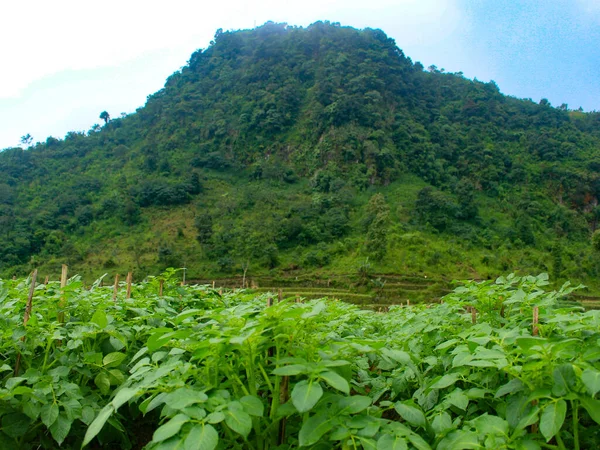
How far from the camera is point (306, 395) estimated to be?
1.51 metres

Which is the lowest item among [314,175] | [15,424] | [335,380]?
[15,424]

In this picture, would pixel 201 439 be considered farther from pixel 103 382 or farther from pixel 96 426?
pixel 103 382

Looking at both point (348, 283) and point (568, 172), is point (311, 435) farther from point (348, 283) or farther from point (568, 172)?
point (568, 172)

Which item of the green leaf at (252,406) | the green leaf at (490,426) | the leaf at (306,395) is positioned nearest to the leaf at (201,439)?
the green leaf at (252,406)

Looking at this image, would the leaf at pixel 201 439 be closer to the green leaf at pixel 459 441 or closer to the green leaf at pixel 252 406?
the green leaf at pixel 252 406

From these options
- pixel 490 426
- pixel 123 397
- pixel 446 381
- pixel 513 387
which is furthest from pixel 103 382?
pixel 513 387

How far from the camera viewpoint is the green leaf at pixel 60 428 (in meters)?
2.07

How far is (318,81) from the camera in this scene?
6938cm

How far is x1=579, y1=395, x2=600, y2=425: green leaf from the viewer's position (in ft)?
4.91

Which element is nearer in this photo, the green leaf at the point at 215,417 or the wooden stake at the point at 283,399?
the green leaf at the point at 215,417

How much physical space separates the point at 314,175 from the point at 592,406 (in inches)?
2115

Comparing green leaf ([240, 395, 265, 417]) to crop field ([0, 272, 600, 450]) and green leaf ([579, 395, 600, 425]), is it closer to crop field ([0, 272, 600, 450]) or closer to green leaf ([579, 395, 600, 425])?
Result: crop field ([0, 272, 600, 450])

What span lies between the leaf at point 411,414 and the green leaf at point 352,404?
0.66 feet

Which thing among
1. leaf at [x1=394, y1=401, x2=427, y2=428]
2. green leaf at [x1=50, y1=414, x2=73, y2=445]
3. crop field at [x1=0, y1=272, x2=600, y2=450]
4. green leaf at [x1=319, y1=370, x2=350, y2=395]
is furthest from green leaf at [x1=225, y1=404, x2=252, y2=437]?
green leaf at [x1=50, y1=414, x2=73, y2=445]
